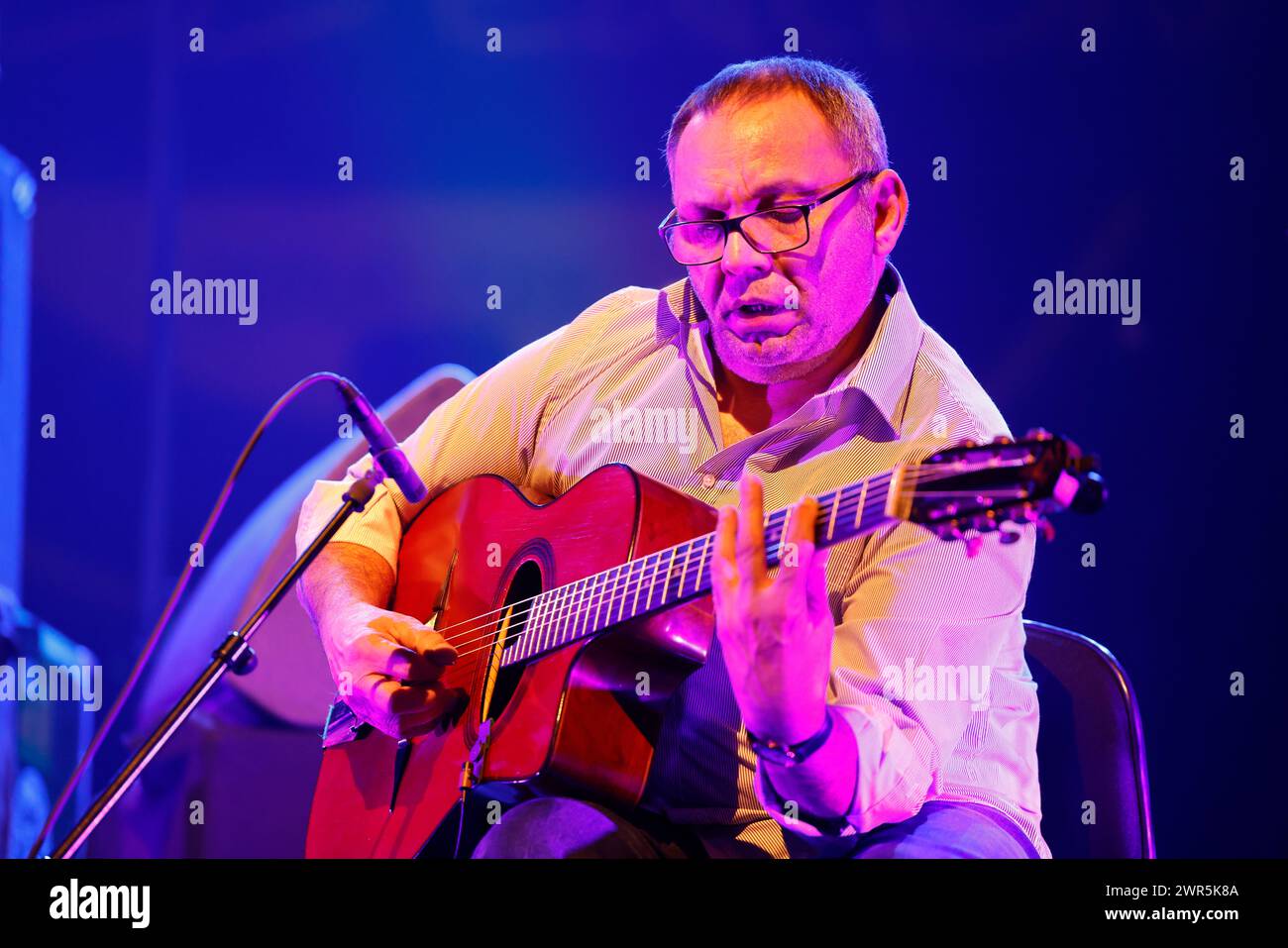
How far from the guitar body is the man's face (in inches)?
15.3

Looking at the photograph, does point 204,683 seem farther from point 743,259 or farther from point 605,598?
point 743,259

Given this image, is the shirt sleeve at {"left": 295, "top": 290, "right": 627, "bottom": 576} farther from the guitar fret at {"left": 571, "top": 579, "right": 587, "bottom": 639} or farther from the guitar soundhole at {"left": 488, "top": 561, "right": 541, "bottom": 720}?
the guitar fret at {"left": 571, "top": 579, "right": 587, "bottom": 639}

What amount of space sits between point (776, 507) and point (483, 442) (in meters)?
0.70

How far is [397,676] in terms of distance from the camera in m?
2.23

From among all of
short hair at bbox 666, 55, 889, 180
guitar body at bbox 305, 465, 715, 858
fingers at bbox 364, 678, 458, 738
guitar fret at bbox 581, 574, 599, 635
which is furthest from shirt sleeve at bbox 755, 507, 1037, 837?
short hair at bbox 666, 55, 889, 180

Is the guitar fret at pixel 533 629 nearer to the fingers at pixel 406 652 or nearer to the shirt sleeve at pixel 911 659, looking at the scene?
the fingers at pixel 406 652

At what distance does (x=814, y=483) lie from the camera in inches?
88.7

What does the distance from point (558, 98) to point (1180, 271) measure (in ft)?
5.15

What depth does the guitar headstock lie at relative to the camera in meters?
1.56

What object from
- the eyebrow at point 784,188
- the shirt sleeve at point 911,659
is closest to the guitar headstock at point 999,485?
the shirt sleeve at point 911,659

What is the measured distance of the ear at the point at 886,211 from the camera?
7.81 feet

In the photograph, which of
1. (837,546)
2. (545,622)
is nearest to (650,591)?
(545,622)
